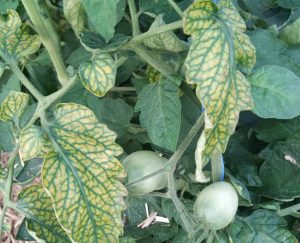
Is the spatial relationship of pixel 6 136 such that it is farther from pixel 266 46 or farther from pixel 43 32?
pixel 266 46

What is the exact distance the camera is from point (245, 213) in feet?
3.29

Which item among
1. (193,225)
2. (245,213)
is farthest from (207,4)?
(245,213)

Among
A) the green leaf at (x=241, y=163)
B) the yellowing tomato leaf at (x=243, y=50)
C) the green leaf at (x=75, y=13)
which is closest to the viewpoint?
the yellowing tomato leaf at (x=243, y=50)

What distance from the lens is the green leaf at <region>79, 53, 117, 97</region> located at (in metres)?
0.78

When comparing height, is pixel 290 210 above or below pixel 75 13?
below

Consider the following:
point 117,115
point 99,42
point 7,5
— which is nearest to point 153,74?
point 117,115

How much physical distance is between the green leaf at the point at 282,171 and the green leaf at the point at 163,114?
0.25 metres

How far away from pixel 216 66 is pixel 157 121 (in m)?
0.27

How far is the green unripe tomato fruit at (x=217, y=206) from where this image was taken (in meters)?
0.83

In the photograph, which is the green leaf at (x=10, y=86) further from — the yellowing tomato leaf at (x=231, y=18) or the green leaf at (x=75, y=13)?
the yellowing tomato leaf at (x=231, y=18)

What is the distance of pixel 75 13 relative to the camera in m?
0.92

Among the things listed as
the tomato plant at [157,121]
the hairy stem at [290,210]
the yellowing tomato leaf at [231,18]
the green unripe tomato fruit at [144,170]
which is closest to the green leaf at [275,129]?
the tomato plant at [157,121]

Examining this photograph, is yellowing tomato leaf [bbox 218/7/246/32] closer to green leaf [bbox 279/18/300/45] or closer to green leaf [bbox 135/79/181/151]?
green leaf [bbox 135/79/181/151]

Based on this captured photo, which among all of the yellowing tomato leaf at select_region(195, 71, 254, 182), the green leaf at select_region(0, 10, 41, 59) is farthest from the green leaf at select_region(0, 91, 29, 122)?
the yellowing tomato leaf at select_region(195, 71, 254, 182)
